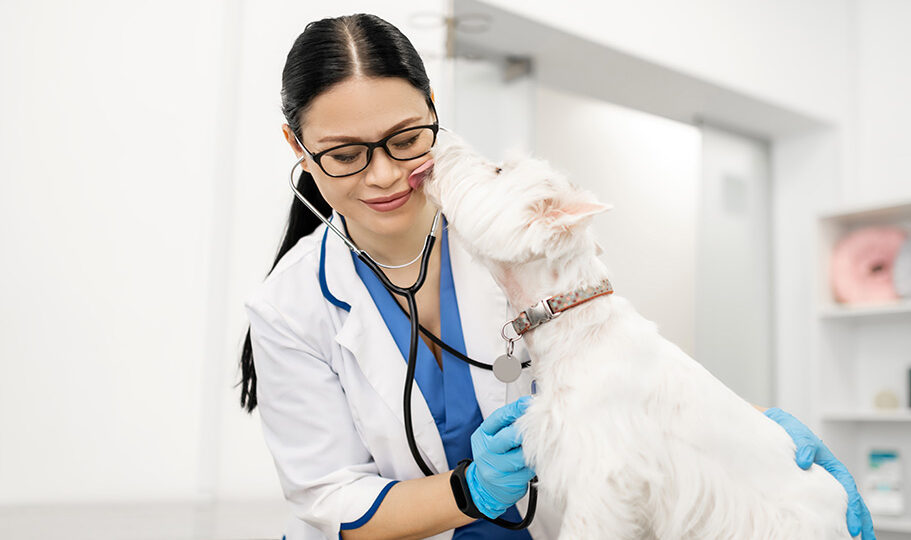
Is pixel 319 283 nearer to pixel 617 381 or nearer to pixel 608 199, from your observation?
pixel 617 381

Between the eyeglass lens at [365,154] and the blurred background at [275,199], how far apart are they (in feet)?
2.91

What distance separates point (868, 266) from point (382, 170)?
3.30 m

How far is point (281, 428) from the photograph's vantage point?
1304 mm

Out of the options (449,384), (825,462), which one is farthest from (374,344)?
(825,462)

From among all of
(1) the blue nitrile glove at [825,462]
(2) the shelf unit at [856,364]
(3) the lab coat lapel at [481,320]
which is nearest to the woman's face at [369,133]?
(3) the lab coat lapel at [481,320]

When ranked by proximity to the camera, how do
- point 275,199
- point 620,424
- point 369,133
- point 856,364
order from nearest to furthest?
point 620,424 → point 369,133 → point 275,199 → point 856,364

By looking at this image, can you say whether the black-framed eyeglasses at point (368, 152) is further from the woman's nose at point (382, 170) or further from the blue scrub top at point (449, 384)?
the blue scrub top at point (449, 384)

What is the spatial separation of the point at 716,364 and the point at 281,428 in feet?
10.6

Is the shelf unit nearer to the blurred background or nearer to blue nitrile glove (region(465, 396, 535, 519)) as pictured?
the blurred background

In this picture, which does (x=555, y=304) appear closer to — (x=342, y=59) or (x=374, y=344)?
(x=374, y=344)

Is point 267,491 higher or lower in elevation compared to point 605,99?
lower

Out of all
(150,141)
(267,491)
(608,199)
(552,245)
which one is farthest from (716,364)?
(552,245)

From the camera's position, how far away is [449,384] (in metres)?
1.27

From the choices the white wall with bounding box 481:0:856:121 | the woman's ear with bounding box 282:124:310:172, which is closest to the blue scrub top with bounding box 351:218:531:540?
the woman's ear with bounding box 282:124:310:172
